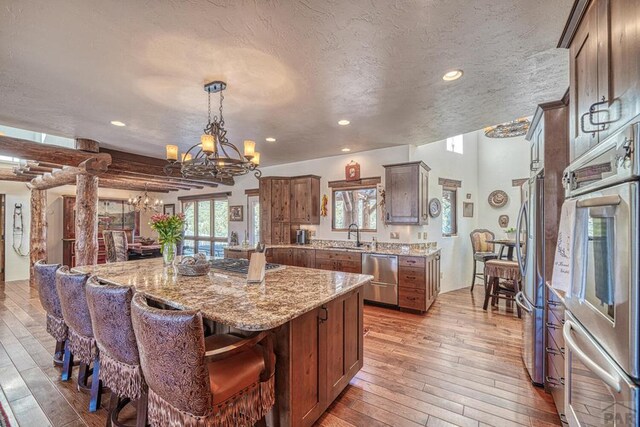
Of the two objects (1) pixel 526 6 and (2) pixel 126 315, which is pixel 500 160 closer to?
(1) pixel 526 6

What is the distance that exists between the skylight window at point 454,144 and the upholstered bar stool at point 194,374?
5.49m

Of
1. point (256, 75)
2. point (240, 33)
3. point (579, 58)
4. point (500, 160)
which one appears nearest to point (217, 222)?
point (256, 75)

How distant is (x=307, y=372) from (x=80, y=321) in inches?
69.5

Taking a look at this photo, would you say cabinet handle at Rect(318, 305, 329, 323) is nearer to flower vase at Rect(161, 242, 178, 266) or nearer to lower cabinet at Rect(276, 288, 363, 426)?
lower cabinet at Rect(276, 288, 363, 426)

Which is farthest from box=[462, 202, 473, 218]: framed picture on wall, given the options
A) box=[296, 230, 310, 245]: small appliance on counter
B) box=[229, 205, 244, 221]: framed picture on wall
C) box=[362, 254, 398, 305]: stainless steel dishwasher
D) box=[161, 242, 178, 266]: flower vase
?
box=[161, 242, 178, 266]: flower vase

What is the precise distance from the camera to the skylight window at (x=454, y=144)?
18.6 ft

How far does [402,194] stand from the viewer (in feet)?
15.1

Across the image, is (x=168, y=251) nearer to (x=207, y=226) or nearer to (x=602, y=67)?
(x=602, y=67)

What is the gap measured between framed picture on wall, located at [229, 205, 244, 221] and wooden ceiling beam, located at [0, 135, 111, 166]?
331cm

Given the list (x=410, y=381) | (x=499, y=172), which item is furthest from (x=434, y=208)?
(x=410, y=381)

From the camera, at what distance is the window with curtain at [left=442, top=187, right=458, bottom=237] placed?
5.60m

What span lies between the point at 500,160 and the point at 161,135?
690cm

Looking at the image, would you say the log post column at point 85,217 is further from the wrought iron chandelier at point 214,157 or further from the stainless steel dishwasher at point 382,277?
the stainless steel dishwasher at point 382,277

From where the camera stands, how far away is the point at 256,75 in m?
2.44
